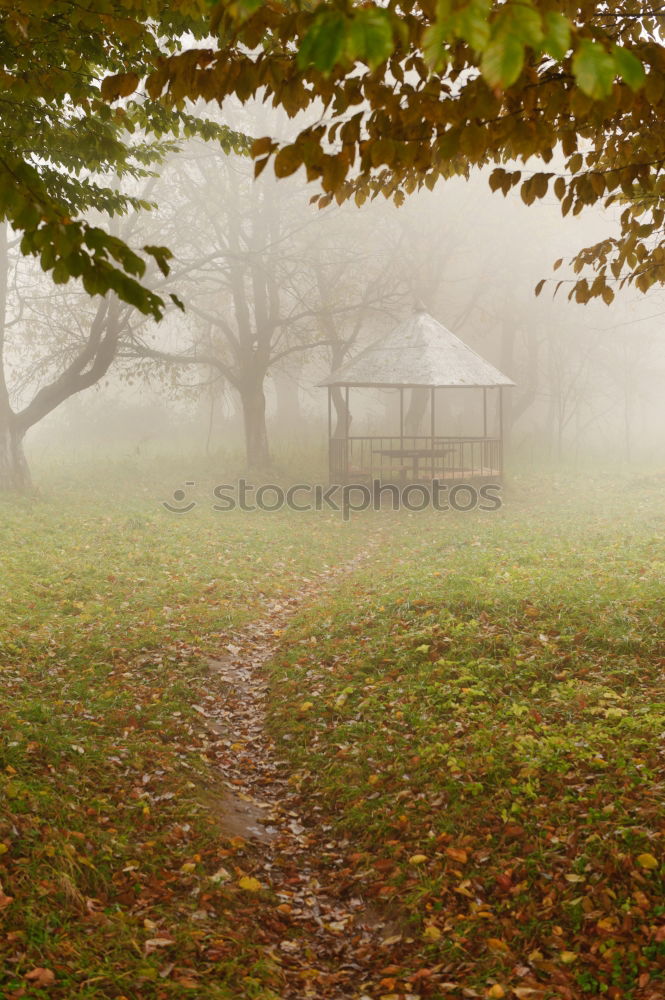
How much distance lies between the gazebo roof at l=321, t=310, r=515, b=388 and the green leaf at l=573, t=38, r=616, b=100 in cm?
1852

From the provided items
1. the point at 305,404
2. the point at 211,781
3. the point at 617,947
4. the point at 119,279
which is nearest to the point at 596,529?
Result: the point at 211,781

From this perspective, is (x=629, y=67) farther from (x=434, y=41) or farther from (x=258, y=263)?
(x=258, y=263)

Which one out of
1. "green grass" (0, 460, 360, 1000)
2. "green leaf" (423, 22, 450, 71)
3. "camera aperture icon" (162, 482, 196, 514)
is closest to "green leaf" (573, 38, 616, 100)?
"green leaf" (423, 22, 450, 71)

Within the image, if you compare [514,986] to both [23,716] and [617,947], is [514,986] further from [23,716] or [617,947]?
[23,716]

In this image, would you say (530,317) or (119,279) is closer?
(119,279)

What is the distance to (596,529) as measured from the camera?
49.0 feet

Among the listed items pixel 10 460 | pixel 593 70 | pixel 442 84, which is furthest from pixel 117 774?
pixel 10 460

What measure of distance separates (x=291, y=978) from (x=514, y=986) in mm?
1039

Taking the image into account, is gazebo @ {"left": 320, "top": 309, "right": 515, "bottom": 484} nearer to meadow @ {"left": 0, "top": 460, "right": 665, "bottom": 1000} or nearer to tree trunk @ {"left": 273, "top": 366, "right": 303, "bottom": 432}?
tree trunk @ {"left": 273, "top": 366, "right": 303, "bottom": 432}

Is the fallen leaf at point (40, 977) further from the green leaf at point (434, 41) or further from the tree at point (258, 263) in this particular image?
the tree at point (258, 263)

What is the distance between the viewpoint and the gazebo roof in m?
20.9

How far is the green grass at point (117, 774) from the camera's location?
12.3ft

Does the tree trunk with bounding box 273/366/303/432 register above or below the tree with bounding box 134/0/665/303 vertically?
above

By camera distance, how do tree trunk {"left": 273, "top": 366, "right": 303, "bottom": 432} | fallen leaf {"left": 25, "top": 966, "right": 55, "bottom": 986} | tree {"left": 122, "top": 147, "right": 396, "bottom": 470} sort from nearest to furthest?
fallen leaf {"left": 25, "top": 966, "right": 55, "bottom": 986}
tree {"left": 122, "top": 147, "right": 396, "bottom": 470}
tree trunk {"left": 273, "top": 366, "right": 303, "bottom": 432}
